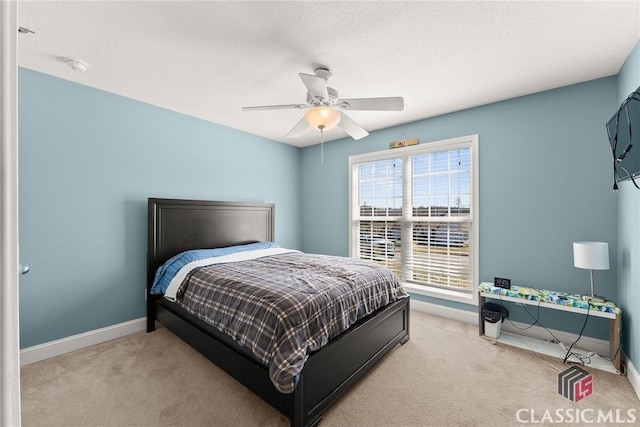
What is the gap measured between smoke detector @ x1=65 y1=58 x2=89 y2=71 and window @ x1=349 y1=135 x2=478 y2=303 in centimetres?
317

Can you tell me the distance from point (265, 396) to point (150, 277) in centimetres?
198

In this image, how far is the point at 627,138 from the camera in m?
1.64

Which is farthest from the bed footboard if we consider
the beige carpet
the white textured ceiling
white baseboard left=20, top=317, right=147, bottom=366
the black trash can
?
the white textured ceiling

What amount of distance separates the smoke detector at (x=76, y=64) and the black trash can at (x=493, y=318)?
424 centimetres

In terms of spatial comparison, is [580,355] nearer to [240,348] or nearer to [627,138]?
[627,138]

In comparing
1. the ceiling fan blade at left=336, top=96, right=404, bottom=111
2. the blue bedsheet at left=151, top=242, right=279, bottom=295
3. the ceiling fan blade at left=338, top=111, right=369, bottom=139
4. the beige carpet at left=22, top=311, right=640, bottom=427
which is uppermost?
the ceiling fan blade at left=336, top=96, right=404, bottom=111

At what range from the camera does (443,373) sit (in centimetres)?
222

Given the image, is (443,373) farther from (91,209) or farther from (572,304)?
(91,209)

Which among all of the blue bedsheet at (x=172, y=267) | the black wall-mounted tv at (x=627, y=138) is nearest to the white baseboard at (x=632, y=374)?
the black wall-mounted tv at (x=627, y=138)

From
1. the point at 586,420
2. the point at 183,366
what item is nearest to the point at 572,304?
the point at 586,420

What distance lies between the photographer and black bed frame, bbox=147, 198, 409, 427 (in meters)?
1.71

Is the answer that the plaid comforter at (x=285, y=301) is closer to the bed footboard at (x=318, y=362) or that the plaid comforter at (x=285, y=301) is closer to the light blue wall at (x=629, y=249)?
the bed footboard at (x=318, y=362)

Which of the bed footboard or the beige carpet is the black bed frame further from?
the beige carpet

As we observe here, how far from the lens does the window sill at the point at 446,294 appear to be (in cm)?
317
